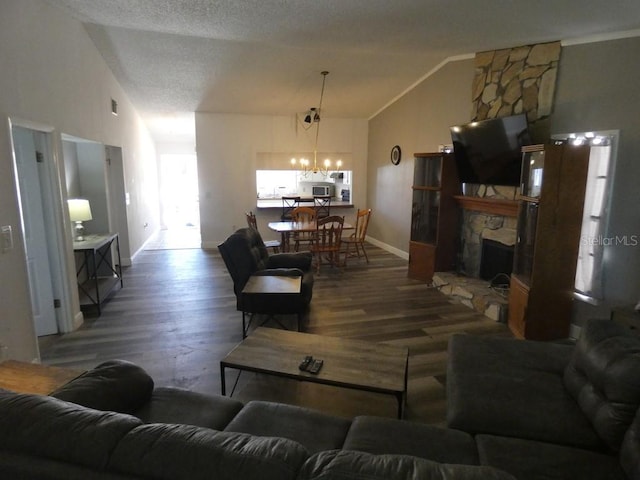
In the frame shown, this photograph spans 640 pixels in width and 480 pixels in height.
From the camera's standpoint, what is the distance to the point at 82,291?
4.23m

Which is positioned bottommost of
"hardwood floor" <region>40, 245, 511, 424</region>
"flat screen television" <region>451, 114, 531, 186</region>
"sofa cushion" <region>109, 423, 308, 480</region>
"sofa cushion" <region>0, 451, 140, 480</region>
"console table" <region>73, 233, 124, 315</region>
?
"hardwood floor" <region>40, 245, 511, 424</region>

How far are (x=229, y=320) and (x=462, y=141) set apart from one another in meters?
3.56

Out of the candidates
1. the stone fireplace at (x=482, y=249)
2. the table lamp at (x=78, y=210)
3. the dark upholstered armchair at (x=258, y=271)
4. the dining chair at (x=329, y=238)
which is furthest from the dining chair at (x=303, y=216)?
the table lamp at (x=78, y=210)

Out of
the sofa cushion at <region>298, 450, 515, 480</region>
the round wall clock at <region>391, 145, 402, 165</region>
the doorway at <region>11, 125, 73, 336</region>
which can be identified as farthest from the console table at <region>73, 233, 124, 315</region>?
the round wall clock at <region>391, 145, 402, 165</region>

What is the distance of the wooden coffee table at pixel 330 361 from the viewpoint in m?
2.06

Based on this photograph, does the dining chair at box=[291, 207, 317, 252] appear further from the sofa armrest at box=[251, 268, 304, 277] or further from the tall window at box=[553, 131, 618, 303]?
the tall window at box=[553, 131, 618, 303]

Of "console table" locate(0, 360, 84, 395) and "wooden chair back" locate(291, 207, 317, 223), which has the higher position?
"wooden chair back" locate(291, 207, 317, 223)

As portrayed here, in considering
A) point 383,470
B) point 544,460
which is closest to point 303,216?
point 544,460

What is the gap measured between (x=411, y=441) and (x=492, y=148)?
12.2 feet

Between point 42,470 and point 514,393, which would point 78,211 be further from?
point 514,393

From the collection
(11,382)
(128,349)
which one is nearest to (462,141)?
(128,349)

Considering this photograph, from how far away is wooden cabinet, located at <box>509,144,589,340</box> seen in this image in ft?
10.7

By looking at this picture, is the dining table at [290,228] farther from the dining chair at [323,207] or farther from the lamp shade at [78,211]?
the lamp shade at [78,211]

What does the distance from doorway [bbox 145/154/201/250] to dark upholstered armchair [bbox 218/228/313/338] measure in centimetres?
557
